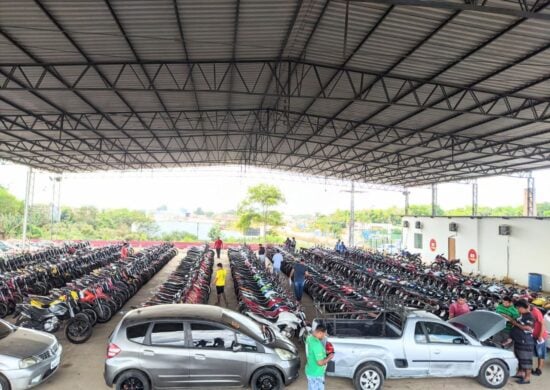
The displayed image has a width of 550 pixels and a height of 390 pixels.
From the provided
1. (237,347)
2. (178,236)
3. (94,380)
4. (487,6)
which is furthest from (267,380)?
(178,236)

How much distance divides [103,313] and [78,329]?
125cm

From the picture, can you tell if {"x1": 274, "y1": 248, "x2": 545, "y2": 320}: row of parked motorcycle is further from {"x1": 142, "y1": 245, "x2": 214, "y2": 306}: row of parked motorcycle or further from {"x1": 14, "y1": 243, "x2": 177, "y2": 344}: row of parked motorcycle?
{"x1": 14, "y1": 243, "x2": 177, "y2": 344}: row of parked motorcycle

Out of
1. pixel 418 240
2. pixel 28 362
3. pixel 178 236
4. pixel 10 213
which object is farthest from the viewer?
pixel 178 236

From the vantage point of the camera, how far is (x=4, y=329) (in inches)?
223

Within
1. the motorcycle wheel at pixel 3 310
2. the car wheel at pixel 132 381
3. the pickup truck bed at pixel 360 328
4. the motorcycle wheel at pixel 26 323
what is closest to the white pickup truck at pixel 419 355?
the pickup truck bed at pixel 360 328

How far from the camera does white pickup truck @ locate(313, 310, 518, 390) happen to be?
Answer: 5.41 meters

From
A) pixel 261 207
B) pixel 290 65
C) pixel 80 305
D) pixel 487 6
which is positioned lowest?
pixel 80 305

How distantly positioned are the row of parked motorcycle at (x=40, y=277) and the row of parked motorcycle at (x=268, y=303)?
551 cm

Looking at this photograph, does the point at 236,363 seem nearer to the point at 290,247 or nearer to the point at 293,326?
the point at 293,326

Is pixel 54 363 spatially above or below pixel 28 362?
below

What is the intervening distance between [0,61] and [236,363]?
8.56 m

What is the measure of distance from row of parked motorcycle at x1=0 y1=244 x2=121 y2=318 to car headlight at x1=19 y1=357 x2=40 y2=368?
17.8 feet

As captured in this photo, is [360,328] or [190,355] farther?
[360,328]

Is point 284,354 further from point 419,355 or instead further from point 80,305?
point 80,305
